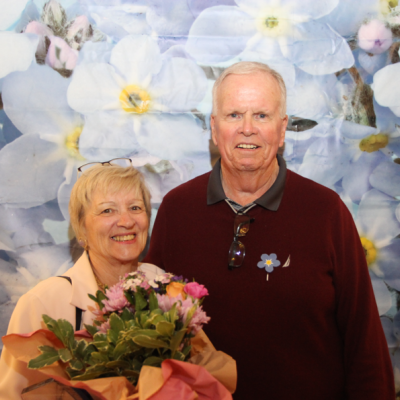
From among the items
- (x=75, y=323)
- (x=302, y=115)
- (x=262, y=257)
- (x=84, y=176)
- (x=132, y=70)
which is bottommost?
(x=75, y=323)

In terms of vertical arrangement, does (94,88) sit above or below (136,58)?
below

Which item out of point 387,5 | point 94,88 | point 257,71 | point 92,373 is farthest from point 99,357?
point 387,5

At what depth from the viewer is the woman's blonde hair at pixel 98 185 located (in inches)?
66.9

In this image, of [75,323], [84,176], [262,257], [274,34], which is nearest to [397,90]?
[274,34]

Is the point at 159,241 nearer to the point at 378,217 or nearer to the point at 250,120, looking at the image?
the point at 250,120

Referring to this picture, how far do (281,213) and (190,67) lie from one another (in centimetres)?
97

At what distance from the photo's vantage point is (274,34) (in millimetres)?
2240

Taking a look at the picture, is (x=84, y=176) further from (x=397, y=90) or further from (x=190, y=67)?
(x=397, y=90)

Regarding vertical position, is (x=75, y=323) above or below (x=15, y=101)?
below

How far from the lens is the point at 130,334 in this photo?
3.64 ft

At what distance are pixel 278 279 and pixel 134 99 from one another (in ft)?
3.95

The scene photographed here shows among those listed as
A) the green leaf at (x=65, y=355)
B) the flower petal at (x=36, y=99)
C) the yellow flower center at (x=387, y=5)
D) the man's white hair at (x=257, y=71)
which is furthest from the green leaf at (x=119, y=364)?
the yellow flower center at (x=387, y=5)

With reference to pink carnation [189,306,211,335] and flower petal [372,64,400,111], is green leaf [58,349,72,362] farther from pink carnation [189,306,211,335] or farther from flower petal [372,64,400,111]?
flower petal [372,64,400,111]

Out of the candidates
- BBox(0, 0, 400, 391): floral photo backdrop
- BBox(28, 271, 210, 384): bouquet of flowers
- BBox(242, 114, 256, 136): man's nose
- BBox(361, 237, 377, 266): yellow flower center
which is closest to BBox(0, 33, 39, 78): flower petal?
BBox(0, 0, 400, 391): floral photo backdrop
